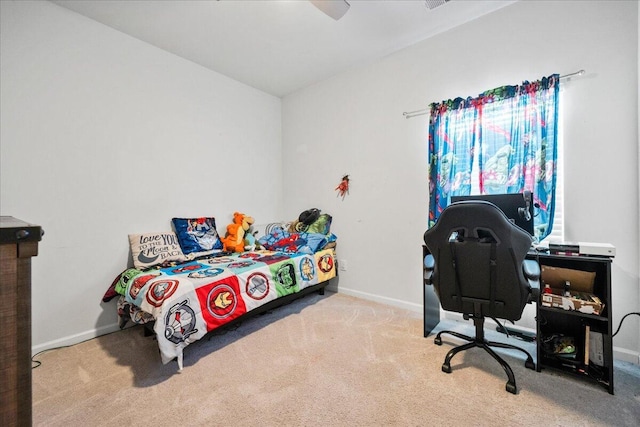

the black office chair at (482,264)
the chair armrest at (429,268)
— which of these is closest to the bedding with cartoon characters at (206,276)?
the chair armrest at (429,268)

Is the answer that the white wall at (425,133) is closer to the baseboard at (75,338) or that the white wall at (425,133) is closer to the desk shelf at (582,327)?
the desk shelf at (582,327)

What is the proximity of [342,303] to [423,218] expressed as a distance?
4.20 ft

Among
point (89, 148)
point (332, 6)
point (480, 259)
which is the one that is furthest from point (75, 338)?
point (332, 6)

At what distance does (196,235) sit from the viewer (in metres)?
2.92

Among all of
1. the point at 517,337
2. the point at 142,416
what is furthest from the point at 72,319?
the point at 517,337

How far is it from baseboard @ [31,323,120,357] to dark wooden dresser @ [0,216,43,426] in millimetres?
1988

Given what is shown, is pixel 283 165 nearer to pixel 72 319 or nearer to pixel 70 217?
pixel 70 217

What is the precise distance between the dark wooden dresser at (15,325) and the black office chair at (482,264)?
1777 millimetres

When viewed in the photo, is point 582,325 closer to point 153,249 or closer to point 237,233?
point 237,233

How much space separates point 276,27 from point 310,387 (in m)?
2.91

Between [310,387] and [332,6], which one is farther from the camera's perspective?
[332,6]

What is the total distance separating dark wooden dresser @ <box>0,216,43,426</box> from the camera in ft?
2.22

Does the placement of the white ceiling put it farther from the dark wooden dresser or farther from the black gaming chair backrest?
the dark wooden dresser

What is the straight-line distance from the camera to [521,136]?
2139 millimetres
